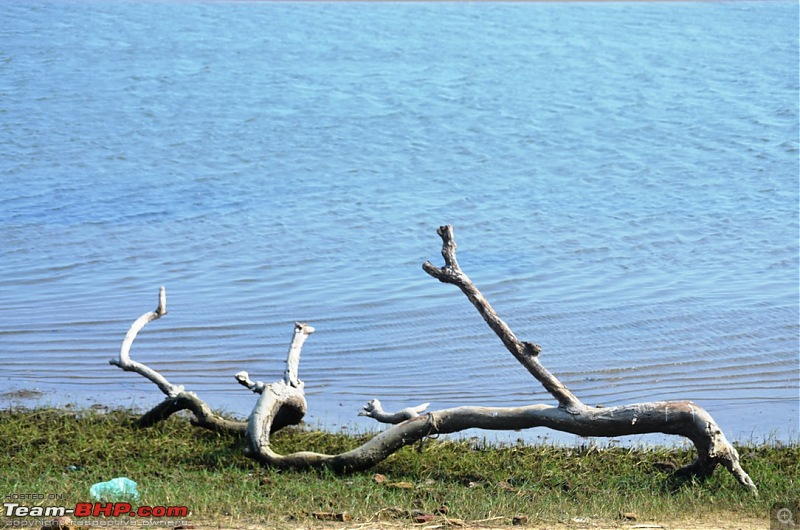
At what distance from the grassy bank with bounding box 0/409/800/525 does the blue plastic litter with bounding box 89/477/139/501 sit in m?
0.07

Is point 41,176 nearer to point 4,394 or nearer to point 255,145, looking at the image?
point 255,145

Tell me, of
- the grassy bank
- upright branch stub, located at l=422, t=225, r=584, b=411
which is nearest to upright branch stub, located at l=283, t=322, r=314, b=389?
the grassy bank

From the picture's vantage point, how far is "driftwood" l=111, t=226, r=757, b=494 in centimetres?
577

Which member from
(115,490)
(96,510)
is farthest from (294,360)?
(96,510)

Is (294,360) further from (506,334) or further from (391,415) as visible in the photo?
(506,334)

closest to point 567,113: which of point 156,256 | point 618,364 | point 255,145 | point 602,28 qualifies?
point 255,145

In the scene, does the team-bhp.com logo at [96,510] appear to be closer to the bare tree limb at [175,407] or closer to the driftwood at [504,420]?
the driftwood at [504,420]

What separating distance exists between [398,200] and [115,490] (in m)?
11.2

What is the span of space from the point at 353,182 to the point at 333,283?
6.19 m

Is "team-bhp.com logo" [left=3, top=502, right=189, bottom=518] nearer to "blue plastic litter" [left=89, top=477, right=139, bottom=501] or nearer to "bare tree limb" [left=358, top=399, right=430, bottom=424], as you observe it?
"blue plastic litter" [left=89, top=477, right=139, bottom=501]

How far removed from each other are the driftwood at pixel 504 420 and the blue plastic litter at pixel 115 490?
2.81ft

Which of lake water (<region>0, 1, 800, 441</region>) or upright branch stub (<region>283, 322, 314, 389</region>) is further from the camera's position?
lake water (<region>0, 1, 800, 441</region>)

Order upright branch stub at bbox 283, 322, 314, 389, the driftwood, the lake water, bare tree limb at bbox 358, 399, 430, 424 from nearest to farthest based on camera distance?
the driftwood → bare tree limb at bbox 358, 399, 430, 424 → upright branch stub at bbox 283, 322, 314, 389 → the lake water

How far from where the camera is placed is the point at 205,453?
253 inches
